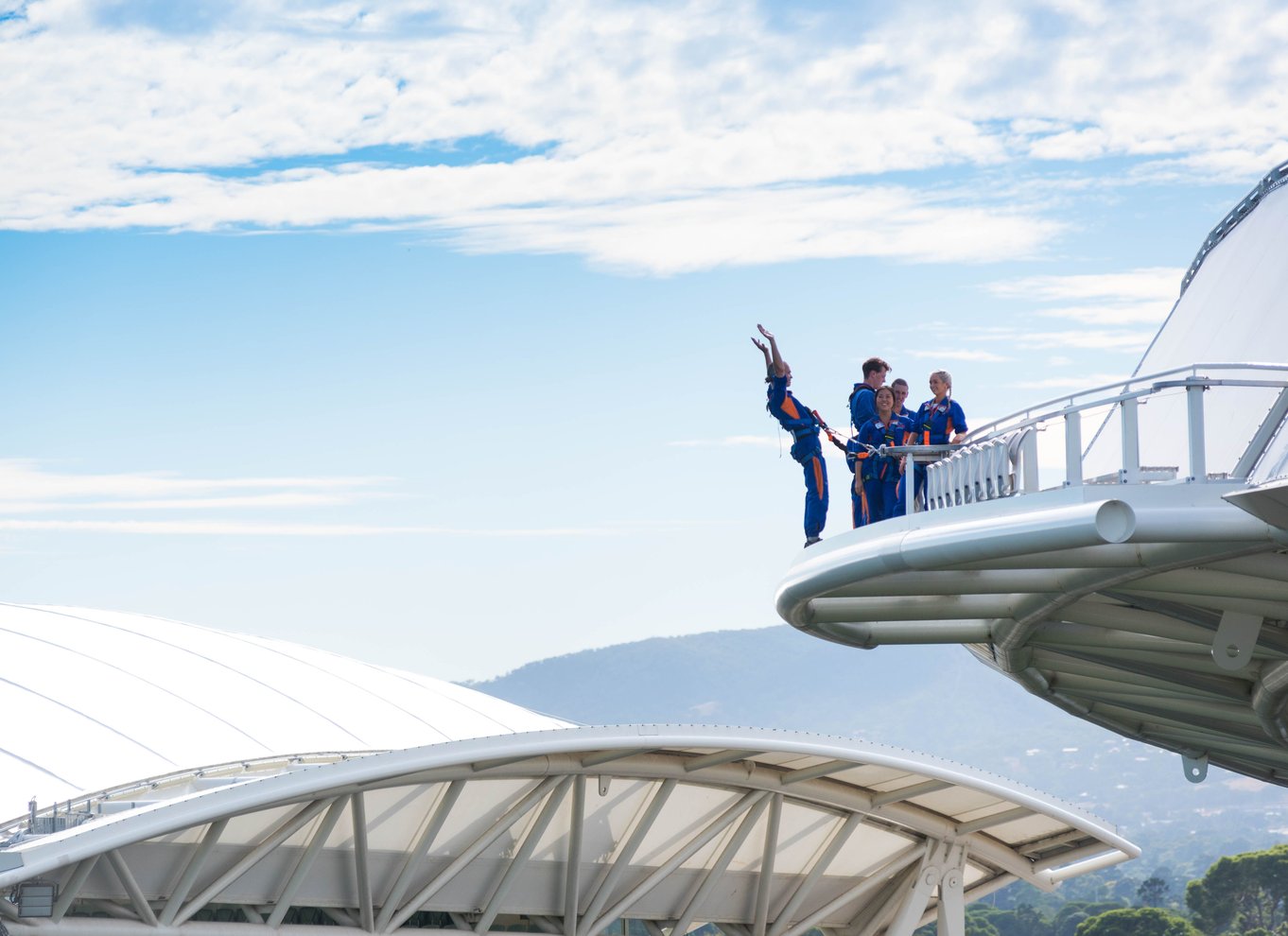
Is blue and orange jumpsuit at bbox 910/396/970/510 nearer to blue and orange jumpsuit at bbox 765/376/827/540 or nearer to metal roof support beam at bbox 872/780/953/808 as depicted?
blue and orange jumpsuit at bbox 765/376/827/540

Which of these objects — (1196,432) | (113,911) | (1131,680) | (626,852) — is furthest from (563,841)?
(1196,432)

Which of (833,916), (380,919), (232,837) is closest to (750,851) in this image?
(833,916)

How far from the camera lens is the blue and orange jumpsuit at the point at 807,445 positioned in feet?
66.3

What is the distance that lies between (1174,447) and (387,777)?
563 inches

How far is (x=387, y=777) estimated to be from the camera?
29047 mm

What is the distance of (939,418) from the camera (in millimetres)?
19297

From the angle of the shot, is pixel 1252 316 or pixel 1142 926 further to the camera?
pixel 1142 926

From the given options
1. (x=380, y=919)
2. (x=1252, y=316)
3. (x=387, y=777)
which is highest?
(x=1252, y=316)

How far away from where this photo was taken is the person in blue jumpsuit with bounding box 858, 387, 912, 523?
19469 mm

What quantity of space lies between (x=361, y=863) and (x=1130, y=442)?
Result: 62.3 ft

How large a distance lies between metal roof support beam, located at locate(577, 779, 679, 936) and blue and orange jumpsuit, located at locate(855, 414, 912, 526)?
48.3ft

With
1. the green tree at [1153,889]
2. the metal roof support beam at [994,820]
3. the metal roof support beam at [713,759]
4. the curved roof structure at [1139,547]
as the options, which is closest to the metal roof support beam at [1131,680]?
the curved roof structure at [1139,547]

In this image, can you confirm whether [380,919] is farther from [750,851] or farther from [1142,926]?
[1142,926]

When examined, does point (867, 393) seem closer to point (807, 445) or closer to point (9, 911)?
point (807, 445)
